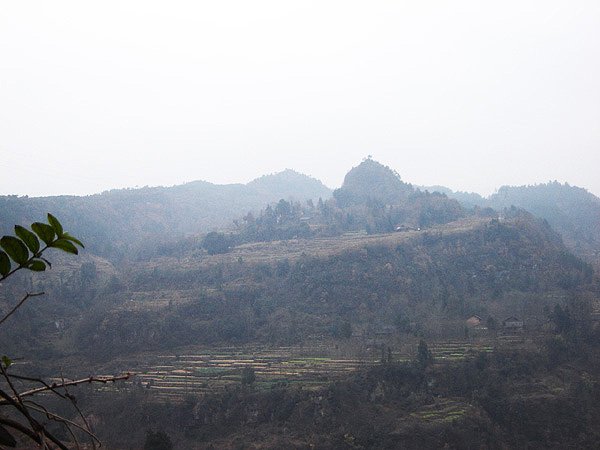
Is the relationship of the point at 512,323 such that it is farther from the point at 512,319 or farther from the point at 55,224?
the point at 55,224

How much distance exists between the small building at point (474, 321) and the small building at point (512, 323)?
124 centimetres

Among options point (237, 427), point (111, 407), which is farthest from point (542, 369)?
point (111, 407)

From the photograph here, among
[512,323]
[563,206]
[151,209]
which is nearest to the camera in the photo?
[512,323]

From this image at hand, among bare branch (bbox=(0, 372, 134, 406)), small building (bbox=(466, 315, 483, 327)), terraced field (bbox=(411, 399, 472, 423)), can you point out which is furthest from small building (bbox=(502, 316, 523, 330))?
bare branch (bbox=(0, 372, 134, 406))

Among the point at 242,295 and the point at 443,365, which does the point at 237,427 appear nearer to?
the point at 443,365

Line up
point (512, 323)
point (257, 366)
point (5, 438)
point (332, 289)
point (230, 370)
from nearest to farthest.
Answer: point (5, 438)
point (230, 370)
point (257, 366)
point (512, 323)
point (332, 289)

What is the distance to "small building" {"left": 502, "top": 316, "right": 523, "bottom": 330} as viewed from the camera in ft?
92.0

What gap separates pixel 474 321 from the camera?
29.4 metres

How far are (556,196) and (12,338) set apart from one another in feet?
233

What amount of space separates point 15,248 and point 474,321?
30.7 m

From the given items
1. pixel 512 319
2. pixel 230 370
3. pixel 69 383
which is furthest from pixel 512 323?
A: pixel 69 383

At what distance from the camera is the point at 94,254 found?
5078 centimetres

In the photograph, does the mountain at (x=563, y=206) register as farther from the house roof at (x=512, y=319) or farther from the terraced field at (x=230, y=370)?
the terraced field at (x=230, y=370)

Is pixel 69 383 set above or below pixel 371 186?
below
